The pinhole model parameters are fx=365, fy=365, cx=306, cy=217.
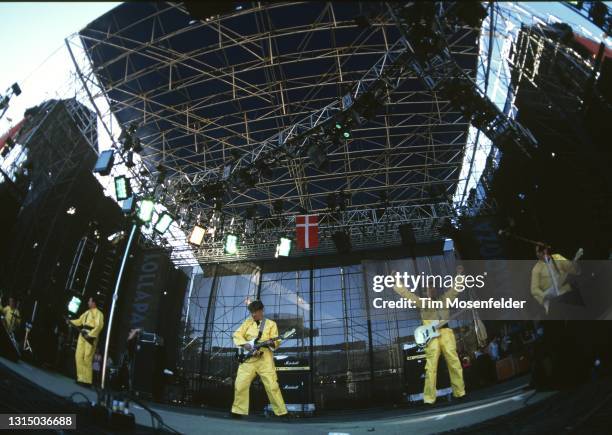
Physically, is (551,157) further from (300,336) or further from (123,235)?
(300,336)

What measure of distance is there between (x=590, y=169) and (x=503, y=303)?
4966mm

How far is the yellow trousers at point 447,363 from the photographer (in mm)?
5855

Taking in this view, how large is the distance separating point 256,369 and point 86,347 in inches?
117

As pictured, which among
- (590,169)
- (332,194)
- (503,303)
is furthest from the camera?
(332,194)

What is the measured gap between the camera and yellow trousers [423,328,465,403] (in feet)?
19.2

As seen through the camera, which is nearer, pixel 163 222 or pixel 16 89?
pixel 16 89

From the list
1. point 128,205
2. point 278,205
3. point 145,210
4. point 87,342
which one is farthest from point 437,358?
point 278,205

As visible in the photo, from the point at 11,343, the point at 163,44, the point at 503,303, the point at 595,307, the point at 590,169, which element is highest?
the point at 163,44

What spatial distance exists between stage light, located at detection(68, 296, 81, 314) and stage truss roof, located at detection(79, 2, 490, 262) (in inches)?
262

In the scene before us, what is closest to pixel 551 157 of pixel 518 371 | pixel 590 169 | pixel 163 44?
pixel 590 169

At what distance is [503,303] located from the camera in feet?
32.8

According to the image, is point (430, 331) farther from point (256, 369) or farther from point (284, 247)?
point (284, 247)

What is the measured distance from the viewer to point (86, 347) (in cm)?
602

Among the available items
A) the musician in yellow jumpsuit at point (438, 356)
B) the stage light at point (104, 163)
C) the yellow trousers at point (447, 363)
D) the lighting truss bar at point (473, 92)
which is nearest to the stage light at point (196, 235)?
the stage light at point (104, 163)
